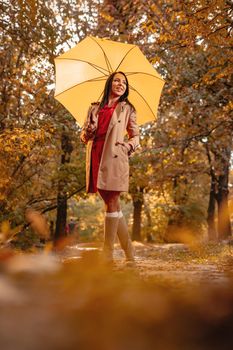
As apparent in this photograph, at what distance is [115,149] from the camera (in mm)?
4770

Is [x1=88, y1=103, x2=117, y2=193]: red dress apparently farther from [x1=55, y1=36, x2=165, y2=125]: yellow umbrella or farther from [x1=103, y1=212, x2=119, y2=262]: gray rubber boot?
[x1=55, y1=36, x2=165, y2=125]: yellow umbrella

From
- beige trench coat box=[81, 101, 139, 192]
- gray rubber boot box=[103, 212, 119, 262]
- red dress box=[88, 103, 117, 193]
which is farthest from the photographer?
red dress box=[88, 103, 117, 193]

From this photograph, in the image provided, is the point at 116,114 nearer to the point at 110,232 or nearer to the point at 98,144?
the point at 98,144

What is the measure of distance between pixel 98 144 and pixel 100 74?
1114 mm

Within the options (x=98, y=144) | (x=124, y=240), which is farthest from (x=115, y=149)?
(x=124, y=240)

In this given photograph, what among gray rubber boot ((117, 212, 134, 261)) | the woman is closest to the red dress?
the woman

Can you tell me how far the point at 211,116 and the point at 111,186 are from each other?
29.9 feet

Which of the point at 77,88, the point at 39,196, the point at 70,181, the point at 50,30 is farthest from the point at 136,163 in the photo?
the point at 77,88

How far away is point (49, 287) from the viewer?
44.7 inches

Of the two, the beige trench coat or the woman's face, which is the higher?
the woman's face

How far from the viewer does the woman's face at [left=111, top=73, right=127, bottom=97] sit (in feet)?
16.8

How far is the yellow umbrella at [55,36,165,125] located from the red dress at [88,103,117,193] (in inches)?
27.1

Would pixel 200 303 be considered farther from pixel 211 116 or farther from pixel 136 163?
pixel 136 163

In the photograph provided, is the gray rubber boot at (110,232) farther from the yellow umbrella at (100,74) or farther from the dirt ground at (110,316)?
the dirt ground at (110,316)
